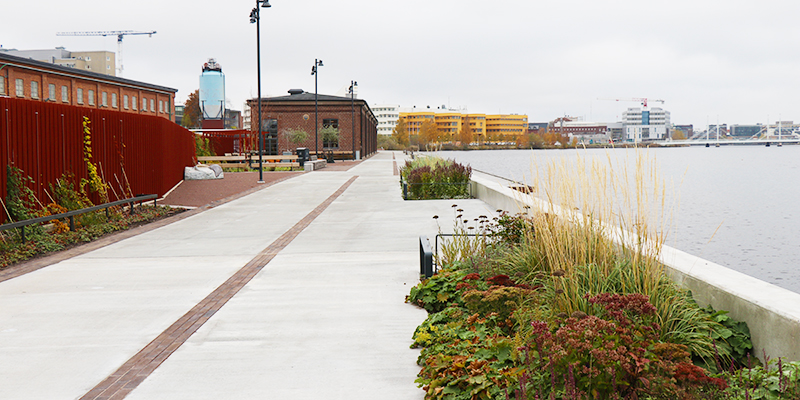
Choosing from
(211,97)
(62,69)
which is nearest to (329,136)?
(211,97)

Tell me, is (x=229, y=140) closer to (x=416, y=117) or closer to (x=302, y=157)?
(x=302, y=157)

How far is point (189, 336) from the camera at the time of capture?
17.7 feet

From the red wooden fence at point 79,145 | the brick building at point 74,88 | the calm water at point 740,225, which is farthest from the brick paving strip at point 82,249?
the brick building at point 74,88

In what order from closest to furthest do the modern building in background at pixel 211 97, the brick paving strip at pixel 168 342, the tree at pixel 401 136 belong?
the brick paving strip at pixel 168 342 → the modern building in background at pixel 211 97 → the tree at pixel 401 136

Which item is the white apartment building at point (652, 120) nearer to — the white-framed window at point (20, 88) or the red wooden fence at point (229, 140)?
the red wooden fence at point (229, 140)

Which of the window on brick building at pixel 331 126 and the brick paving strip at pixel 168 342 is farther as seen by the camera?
the window on brick building at pixel 331 126

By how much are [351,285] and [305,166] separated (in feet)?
97.6

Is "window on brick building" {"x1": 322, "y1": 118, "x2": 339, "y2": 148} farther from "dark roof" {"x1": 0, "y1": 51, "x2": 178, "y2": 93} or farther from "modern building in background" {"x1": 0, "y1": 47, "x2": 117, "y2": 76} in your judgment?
"modern building in background" {"x1": 0, "y1": 47, "x2": 117, "y2": 76}

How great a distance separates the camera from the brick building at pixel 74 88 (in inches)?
1512

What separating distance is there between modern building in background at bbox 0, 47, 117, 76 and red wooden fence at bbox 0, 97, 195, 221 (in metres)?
60.9

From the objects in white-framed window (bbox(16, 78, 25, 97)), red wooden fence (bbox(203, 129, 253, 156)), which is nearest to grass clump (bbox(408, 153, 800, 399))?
red wooden fence (bbox(203, 129, 253, 156))

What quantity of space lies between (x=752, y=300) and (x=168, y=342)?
4.38 m

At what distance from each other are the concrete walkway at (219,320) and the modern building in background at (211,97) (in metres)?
58.7

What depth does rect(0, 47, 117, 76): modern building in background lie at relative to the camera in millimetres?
89206
